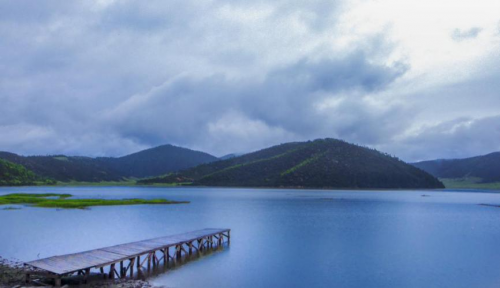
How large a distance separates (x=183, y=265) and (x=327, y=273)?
33.9 feet

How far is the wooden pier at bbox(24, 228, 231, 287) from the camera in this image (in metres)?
21.5

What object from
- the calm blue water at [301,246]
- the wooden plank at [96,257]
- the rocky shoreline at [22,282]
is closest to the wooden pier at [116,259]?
the wooden plank at [96,257]

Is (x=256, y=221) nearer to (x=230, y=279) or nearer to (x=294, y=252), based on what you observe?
(x=294, y=252)

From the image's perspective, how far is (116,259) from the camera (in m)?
24.5

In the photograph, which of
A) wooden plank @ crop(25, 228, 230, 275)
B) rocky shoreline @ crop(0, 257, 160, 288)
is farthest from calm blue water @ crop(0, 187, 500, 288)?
wooden plank @ crop(25, 228, 230, 275)

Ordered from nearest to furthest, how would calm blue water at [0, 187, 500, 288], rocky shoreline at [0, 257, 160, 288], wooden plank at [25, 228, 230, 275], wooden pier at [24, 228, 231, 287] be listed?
rocky shoreline at [0, 257, 160, 288], wooden pier at [24, 228, 231, 287], wooden plank at [25, 228, 230, 275], calm blue water at [0, 187, 500, 288]

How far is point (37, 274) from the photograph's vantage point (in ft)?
67.5

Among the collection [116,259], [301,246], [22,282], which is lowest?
[301,246]

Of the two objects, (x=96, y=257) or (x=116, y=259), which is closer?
(x=116, y=259)

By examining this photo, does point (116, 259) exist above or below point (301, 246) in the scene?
above

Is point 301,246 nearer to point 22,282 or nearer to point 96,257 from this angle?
point 96,257

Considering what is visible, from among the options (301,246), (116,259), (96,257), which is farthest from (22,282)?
(301,246)

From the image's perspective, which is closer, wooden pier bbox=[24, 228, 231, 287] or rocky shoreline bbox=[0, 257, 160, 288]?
rocky shoreline bbox=[0, 257, 160, 288]

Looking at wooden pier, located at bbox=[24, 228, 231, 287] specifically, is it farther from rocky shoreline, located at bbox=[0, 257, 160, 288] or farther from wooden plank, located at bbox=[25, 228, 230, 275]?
rocky shoreline, located at bbox=[0, 257, 160, 288]
